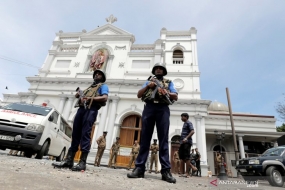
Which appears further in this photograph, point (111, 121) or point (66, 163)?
point (111, 121)

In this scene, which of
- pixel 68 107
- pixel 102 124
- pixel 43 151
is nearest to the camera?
pixel 43 151

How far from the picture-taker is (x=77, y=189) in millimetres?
1672

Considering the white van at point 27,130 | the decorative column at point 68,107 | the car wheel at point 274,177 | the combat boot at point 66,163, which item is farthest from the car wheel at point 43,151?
the decorative column at point 68,107

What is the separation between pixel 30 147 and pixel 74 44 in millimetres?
17381

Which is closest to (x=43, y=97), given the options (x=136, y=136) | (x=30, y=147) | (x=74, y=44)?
(x=74, y=44)

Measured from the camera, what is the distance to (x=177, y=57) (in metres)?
17.9

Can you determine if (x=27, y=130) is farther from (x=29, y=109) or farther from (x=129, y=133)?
(x=129, y=133)

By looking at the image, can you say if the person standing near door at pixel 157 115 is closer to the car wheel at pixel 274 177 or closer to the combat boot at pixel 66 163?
the combat boot at pixel 66 163

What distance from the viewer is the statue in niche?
1645 centimetres

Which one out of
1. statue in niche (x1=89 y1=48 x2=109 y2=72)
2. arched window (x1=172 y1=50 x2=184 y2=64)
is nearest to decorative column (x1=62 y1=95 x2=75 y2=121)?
statue in niche (x1=89 y1=48 x2=109 y2=72)

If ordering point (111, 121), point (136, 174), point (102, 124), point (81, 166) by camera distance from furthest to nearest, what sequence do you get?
point (111, 121) < point (102, 124) < point (81, 166) < point (136, 174)

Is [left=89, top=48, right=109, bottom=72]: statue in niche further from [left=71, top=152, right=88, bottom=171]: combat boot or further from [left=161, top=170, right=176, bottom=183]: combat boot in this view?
[left=161, top=170, right=176, bottom=183]: combat boot

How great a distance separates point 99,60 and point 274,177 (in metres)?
15.4

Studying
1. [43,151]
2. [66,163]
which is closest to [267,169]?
[66,163]
